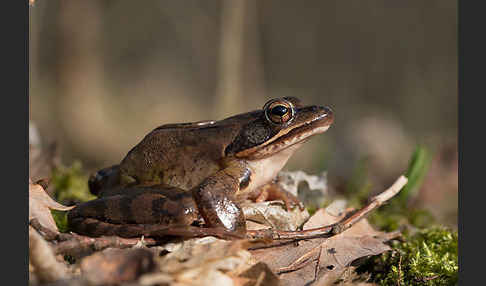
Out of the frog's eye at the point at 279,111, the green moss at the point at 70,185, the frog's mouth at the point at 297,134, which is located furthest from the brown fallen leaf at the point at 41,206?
the green moss at the point at 70,185

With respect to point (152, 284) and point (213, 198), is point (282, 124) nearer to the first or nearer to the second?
point (213, 198)

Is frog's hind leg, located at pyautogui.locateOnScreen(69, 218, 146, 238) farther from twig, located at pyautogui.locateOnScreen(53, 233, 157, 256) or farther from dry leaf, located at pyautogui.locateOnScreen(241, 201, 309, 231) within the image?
dry leaf, located at pyautogui.locateOnScreen(241, 201, 309, 231)

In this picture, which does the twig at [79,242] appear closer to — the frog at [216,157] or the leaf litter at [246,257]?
the leaf litter at [246,257]

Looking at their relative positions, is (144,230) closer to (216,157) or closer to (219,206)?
(219,206)

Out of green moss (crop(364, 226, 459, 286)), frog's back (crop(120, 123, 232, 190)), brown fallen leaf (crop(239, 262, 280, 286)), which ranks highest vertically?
frog's back (crop(120, 123, 232, 190))

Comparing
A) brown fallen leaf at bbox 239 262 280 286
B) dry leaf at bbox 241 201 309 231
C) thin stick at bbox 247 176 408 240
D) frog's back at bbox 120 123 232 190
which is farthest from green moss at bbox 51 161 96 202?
brown fallen leaf at bbox 239 262 280 286

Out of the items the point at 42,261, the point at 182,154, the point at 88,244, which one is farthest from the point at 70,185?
the point at 42,261
